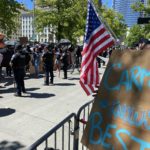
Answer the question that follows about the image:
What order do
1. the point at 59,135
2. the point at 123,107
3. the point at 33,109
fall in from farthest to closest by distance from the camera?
the point at 33,109 → the point at 59,135 → the point at 123,107

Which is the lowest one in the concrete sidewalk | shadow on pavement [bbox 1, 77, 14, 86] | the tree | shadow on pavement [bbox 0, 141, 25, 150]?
shadow on pavement [bbox 0, 141, 25, 150]

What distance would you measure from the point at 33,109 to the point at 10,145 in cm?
318

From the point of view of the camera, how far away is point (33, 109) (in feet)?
31.8

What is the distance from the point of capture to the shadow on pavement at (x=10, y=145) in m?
6.36

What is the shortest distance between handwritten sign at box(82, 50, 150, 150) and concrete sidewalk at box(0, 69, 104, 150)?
350 centimetres

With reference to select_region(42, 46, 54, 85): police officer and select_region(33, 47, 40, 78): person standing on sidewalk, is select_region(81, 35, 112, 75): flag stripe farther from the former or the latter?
select_region(33, 47, 40, 78): person standing on sidewalk

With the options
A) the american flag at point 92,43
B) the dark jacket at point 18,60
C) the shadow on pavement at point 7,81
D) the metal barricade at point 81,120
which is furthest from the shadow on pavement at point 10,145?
the shadow on pavement at point 7,81

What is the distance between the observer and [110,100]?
3.22 m

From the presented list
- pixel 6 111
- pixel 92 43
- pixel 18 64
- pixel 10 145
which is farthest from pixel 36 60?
pixel 92 43

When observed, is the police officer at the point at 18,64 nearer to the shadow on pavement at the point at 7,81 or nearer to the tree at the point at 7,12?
the shadow on pavement at the point at 7,81

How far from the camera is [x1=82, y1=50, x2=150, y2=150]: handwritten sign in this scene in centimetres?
298

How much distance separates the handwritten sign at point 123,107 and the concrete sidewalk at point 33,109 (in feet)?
11.5

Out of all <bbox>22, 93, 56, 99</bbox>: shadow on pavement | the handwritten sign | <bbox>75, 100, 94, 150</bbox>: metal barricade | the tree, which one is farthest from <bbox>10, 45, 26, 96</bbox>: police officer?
the tree

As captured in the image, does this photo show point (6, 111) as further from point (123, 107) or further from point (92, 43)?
point (123, 107)
